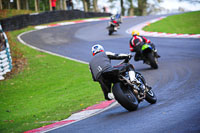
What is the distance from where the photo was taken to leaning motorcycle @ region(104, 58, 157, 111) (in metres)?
7.25

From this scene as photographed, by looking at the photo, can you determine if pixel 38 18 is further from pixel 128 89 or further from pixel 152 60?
Result: pixel 128 89

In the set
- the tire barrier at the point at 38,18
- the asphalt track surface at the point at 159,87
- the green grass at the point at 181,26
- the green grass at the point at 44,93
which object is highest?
the tire barrier at the point at 38,18

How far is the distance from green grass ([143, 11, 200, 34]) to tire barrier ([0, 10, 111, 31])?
11.4 m

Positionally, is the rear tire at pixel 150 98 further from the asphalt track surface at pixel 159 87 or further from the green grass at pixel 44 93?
the green grass at pixel 44 93

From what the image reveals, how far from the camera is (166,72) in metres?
13.2

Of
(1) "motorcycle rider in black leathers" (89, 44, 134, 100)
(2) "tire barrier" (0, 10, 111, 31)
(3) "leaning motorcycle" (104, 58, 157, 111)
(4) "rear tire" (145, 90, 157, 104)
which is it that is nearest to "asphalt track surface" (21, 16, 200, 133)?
(4) "rear tire" (145, 90, 157, 104)

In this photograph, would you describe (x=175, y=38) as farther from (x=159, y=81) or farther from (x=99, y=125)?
(x=99, y=125)

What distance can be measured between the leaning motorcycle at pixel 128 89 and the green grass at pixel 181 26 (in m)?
17.9

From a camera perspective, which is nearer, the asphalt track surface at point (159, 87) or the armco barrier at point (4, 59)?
the asphalt track surface at point (159, 87)

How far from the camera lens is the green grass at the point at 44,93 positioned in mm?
9281

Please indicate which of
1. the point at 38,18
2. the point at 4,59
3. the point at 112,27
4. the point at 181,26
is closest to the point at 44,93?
the point at 4,59

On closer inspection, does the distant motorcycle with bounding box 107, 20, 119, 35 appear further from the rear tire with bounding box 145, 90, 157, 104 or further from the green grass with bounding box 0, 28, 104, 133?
the rear tire with bounding box 145, 90, 157, 104

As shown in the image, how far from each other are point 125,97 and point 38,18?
1139 inches

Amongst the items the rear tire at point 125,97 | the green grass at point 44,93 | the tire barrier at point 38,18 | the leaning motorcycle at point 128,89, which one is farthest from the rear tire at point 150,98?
the tire barrier at point 38,18
